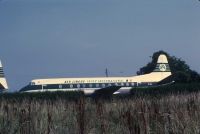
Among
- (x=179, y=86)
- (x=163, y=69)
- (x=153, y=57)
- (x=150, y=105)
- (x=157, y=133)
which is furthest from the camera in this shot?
(x=153, y=57)

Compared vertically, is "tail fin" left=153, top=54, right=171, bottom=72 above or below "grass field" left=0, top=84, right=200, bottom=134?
above

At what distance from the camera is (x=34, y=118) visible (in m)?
10.6

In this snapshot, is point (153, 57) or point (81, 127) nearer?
point (81, 127)

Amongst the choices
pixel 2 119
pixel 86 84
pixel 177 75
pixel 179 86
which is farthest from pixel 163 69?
pixel 2 119

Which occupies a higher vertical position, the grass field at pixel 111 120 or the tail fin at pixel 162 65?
the tail fin at pixel 162 65

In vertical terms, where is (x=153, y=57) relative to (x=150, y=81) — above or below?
above

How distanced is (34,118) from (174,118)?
3.68m

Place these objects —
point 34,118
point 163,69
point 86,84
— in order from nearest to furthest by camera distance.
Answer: point 34,118, point 86,84, point 163,69

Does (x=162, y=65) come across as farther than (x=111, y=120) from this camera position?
Yes

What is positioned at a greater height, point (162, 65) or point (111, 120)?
point (162, 65)

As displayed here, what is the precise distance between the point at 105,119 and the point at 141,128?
2287 mm

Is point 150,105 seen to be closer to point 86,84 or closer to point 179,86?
point 179,86

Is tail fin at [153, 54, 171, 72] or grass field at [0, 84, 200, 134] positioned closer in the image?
grass field at [0, 84, 200, 134]

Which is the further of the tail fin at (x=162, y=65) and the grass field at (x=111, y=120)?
the tail fin at (x=162, y=65)
